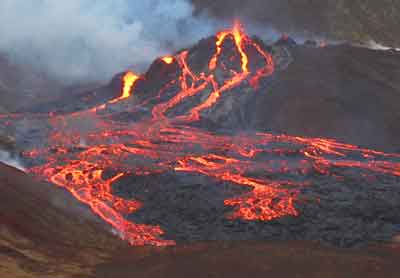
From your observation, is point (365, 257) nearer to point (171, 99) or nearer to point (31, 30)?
point (171, 99)

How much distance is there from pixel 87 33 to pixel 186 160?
37.1 meters

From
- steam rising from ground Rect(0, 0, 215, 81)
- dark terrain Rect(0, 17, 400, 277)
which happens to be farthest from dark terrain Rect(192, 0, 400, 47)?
dark terrain Rect(0, 17, 400, 277)

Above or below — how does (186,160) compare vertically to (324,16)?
below

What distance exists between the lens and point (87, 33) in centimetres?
5438

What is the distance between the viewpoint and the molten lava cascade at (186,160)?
16094 millimetres

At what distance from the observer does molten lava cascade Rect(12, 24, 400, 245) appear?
16.1 m

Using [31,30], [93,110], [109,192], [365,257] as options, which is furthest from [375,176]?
[31,30]

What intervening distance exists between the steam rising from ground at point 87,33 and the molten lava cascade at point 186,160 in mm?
20912

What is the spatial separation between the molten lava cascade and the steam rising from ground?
20.9 m

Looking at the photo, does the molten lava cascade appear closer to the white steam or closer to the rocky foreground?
the white steam

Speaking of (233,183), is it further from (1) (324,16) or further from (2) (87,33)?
(1) (324,16)

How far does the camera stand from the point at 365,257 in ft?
37.6

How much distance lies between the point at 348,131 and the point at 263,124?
4.92 m

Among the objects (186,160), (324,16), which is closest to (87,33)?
(324,16)
